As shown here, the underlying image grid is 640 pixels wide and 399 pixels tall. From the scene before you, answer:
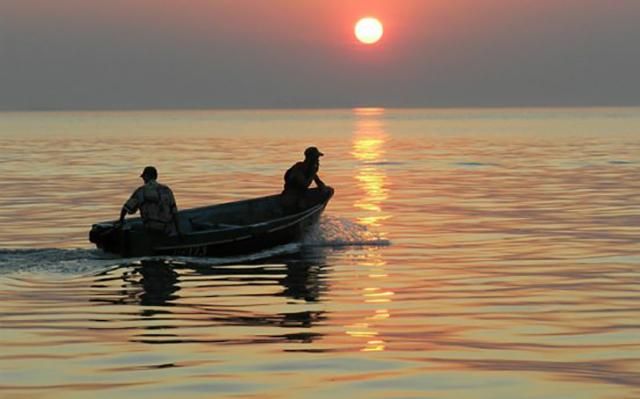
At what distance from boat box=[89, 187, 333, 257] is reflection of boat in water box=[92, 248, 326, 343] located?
0.49m

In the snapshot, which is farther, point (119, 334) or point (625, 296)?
point (625, 296)

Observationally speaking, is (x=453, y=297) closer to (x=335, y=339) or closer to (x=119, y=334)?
(x=335, y=339)

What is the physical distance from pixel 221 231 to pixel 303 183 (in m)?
4.45

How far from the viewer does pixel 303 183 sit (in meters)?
31.0

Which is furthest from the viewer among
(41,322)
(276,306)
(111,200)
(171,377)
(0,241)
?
(111,200)

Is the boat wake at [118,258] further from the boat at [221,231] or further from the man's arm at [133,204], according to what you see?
the man's arm at [133,204]

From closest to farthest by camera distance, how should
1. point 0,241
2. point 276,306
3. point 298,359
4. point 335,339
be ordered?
point 298,359 → point 335,339 → point 276,306 → point 0,241

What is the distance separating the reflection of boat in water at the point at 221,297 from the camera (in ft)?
58.5

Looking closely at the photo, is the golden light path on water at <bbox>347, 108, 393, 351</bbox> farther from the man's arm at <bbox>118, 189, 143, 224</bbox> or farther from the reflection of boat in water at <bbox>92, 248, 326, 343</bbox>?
the man's arm at <bbox>118, 189, 143, 224</bbox>

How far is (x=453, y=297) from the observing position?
69.3ft

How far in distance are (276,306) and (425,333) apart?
3583 millimetres

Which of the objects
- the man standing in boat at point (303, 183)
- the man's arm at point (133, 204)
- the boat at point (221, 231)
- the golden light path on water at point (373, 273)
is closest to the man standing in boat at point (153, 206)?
the man's arm at point (133, 204)

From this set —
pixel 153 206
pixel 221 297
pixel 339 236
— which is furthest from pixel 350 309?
pixel 339 236

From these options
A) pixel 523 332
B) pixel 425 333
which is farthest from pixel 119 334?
pixel 523 332
